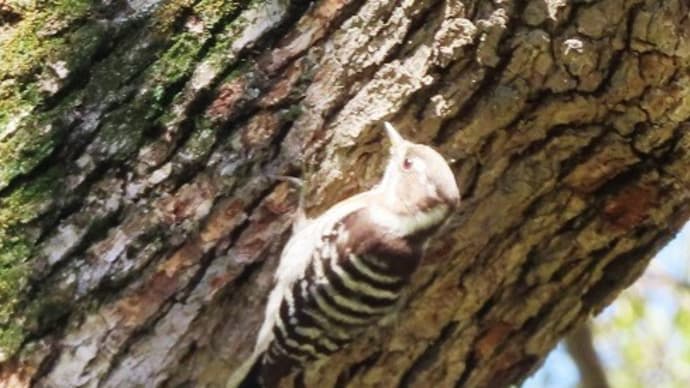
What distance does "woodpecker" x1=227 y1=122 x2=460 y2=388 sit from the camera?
3061mm

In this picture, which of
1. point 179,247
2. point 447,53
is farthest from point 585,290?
point 179,247

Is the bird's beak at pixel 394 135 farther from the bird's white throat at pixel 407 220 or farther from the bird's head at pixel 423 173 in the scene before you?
the bird's white throat at pixel 407 220

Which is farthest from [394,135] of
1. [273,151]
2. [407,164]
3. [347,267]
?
[347,267]

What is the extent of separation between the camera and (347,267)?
3.21 m

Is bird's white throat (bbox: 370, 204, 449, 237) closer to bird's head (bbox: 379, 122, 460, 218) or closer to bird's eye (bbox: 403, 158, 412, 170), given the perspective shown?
bird's head (bbox: 379, 122, 460, 218)

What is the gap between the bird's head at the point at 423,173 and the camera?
2.99 m

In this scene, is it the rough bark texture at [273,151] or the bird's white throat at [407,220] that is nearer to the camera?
the rough bark texture at [273,151]

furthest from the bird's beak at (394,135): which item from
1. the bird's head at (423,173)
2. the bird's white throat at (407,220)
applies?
the bird's white throat at (407,220)

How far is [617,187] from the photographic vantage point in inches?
121

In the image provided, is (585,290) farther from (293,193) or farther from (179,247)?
(179,247)

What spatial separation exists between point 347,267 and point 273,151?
0.41 meters

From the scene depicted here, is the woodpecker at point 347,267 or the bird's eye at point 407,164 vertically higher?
the bird's eye at point 407,164

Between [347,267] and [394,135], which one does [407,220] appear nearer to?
[347,267]

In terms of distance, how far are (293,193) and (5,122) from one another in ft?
2.53
